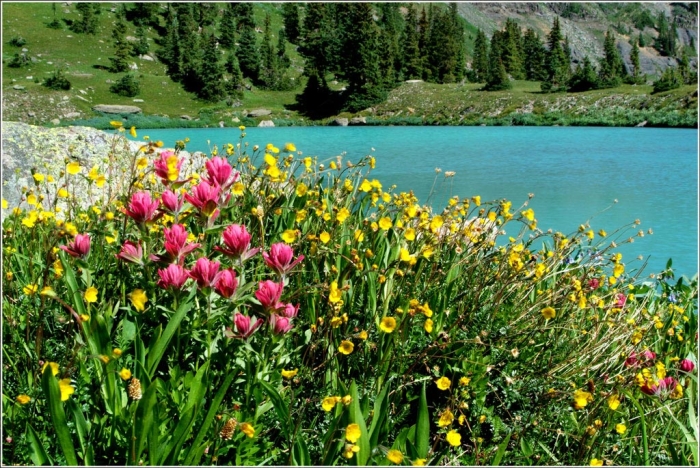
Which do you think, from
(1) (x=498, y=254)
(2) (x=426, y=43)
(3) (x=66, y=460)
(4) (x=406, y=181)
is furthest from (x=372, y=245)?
(2) (x=426, y=43)

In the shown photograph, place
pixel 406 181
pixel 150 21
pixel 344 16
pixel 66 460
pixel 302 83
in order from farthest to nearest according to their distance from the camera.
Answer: pixel 150 21, pixel 302 83, pixel 344 16, pixel 406 181, pixel 66 460

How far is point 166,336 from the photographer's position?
4.78 feet

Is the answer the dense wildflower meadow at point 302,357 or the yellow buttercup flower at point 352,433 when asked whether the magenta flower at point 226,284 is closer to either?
the dense wildflower meadow at point 302,357

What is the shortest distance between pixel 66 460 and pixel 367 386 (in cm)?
89

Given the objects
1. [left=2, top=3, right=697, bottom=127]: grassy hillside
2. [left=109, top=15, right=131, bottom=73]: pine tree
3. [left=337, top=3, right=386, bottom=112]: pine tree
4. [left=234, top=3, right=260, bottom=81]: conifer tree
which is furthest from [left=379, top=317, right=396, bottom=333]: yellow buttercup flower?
[left=109, top=15, right=131, bottom=73]: pine tree

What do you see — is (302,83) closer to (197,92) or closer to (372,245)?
(197,92)

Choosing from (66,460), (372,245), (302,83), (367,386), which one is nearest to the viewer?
(66,460)

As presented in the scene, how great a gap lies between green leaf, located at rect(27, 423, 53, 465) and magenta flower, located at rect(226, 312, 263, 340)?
500 millimetres

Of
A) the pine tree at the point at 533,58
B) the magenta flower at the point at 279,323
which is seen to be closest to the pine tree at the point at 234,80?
the pine tree at the point at 533,58

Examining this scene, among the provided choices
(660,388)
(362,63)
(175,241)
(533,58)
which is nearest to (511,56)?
(533,58)

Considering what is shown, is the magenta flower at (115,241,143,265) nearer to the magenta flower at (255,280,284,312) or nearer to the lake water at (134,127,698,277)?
the magenta flower at (255,280,284,312)

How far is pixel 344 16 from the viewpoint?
4678cm

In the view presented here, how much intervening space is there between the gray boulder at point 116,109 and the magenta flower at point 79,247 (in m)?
45.3

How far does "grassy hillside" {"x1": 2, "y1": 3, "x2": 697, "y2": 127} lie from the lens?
33.4 meters
